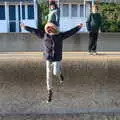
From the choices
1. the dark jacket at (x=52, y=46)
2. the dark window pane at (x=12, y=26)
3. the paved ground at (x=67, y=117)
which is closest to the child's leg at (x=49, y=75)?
the dark jacket at (x=52, y=46)

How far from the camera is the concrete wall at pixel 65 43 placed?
19.8 metres

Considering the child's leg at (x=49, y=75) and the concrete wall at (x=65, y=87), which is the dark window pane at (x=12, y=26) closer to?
the concrete wall at (x=65, y=87)

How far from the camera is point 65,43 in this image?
1988 cm

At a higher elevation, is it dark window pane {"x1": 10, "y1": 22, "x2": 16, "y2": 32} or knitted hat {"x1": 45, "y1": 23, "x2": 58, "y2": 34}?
knitted hat {"x1": 45, "y1": 23, "x2": 58, "y2": 34}

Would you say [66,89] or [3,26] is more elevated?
[66,89]

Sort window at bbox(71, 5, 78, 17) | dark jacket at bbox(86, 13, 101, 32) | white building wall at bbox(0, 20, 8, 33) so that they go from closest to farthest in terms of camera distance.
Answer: dark jacket at bbox(86, 13, 101, 32) < white building wall at bbox(0, 20, 8, 33) < window at bbox(71, 5, 78, 17)

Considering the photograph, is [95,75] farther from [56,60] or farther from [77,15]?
[77,15]

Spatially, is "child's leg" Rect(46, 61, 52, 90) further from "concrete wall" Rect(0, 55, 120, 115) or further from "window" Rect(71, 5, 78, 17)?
"window" Rect(71, 5, 78, 17)

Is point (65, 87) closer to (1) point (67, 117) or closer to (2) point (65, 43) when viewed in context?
(1) point (67, 117)

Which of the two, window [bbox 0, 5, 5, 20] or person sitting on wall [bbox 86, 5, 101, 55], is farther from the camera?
window [bbox 0, 5, 5, 20]

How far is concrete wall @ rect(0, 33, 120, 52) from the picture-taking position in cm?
1977

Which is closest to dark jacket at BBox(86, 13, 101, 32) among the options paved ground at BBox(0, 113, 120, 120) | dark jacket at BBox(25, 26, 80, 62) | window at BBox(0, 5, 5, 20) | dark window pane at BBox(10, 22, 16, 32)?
dark jacket at BBox(25, 26, 80, 62)

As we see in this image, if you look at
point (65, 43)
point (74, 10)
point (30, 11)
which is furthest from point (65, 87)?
point (74, 10)

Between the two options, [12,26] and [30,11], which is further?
[30,11]
